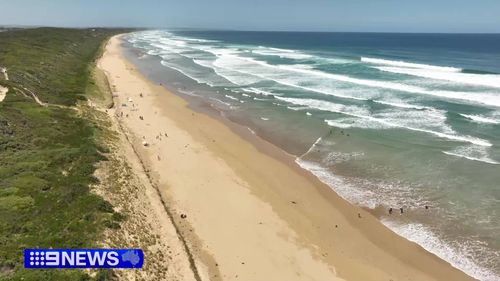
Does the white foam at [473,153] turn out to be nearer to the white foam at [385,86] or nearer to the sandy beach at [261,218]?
the sandy beach at [261,218]

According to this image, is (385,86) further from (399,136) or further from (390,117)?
(399,136)

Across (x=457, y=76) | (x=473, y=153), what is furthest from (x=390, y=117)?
(x=457, y=76)

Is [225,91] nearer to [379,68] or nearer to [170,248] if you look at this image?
[379,68]

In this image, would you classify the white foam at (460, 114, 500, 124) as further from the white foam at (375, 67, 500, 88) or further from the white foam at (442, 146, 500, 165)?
the white foam at (375, 67, 500, 88)

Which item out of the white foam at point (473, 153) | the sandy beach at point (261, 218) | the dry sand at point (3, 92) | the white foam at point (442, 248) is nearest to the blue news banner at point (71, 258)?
the sandy beach at point (261, 218)

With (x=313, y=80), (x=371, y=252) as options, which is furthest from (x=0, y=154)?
(x=313, y=80)
